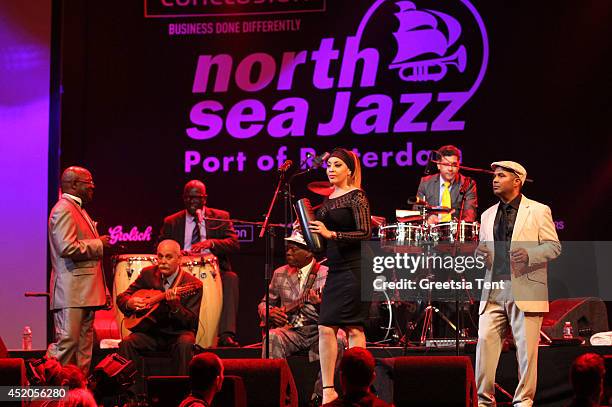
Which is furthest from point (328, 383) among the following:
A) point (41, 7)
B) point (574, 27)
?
point (41, 7)

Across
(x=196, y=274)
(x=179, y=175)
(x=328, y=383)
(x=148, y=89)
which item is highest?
(x=148, y=89)

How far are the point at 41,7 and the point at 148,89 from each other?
70.4 inches

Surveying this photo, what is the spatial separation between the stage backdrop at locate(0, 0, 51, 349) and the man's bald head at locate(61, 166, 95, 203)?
4.02 m

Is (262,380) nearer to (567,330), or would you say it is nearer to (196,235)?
(567,330)

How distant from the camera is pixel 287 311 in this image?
931cm

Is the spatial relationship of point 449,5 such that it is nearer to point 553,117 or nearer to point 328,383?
point 553,117

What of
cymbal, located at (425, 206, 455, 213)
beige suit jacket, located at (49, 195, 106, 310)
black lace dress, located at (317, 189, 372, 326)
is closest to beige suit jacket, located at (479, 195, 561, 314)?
Result: black lace dress, located at (317, 189, 372, 326)

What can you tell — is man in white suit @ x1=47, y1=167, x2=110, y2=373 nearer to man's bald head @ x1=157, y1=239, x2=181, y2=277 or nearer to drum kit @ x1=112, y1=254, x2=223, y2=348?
man's bald head @ x1=157, y1=239, x2=181, y2=277

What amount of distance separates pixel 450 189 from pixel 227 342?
9.83 feet

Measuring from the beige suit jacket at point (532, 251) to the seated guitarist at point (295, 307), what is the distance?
A: 6.29 ft

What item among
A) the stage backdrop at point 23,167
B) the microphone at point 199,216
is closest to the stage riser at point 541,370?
the microphone at point 199,216

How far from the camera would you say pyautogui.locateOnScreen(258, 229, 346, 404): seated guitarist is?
29.5ft

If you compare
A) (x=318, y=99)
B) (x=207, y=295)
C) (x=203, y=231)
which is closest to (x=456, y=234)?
(x=207, y=295)

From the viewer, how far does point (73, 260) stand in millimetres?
8523
